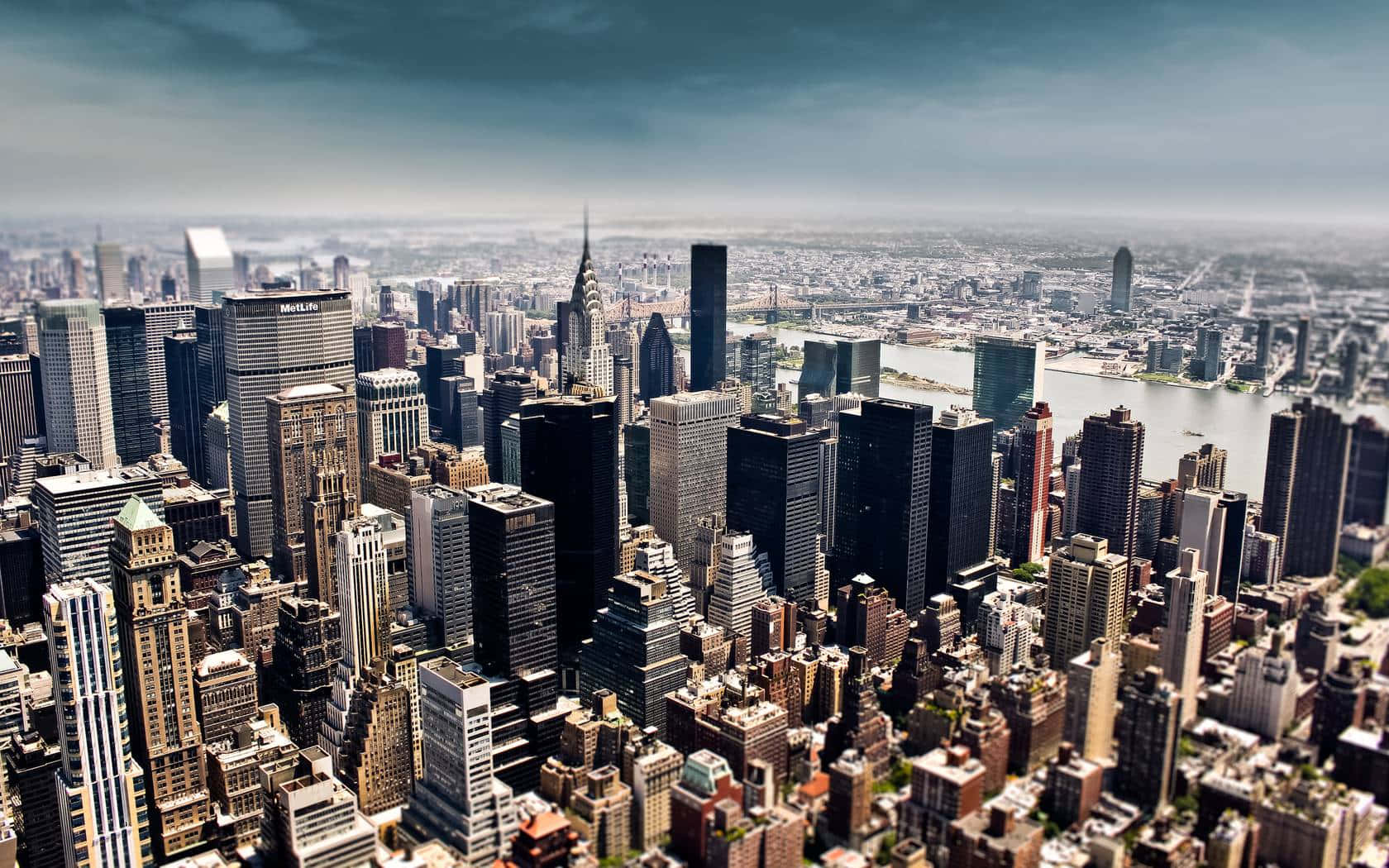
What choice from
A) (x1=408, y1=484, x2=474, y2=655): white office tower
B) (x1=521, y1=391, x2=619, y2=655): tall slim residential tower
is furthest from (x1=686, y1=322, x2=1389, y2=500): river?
(x1=408, y1=484, x2=474, y2=655): white office tower

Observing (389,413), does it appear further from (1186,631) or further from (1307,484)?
(1307,484)

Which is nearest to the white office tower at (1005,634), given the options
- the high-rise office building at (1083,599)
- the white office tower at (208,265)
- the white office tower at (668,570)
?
the high-rise office building at (1083,599)

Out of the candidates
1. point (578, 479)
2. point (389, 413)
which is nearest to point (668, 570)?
point (578, 479)

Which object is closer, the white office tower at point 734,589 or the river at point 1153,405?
the river at point 1153,405

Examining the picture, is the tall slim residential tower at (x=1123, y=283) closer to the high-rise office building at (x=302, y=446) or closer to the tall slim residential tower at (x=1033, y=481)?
the tall slim residential tower at (x=1033, y=481)

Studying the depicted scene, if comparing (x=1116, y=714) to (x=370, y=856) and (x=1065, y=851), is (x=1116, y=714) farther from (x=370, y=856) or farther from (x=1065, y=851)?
(x=370, y=856)

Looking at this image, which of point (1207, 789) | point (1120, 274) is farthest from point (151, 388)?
point (1207, 789)

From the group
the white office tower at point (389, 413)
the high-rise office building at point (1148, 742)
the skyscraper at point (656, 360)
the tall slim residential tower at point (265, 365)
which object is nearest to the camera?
the high-rise office building at point (1148, 742)
